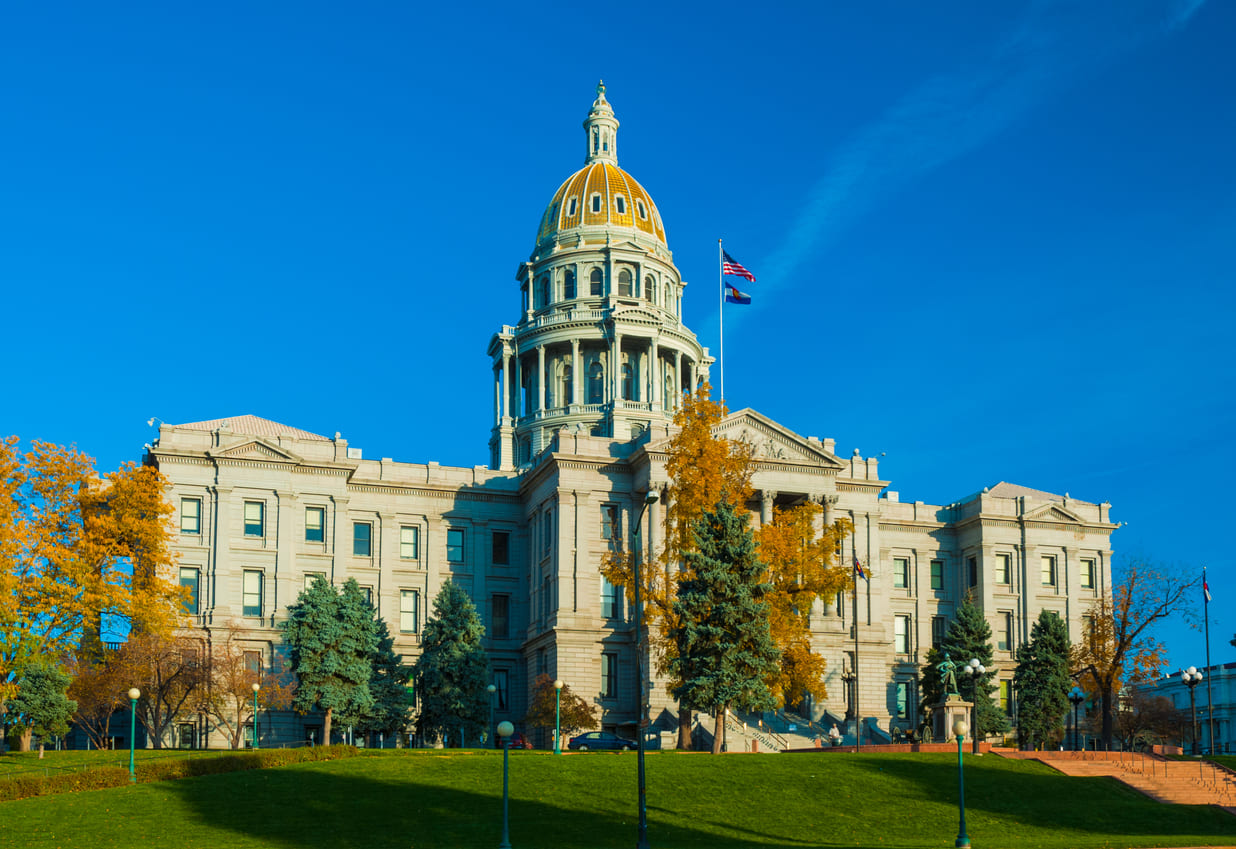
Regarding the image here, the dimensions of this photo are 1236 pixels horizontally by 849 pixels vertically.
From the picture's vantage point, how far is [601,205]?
108 meters

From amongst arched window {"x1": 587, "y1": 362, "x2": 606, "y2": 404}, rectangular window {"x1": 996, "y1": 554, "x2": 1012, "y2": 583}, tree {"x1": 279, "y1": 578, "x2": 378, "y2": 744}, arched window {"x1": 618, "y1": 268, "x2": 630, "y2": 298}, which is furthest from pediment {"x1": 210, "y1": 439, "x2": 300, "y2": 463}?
rectangular window {"x1": 996, "y1": 554, "x2": 1012, "y2": 583}

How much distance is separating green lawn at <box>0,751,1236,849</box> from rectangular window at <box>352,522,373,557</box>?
32187mm

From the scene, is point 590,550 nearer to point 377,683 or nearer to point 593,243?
point 377,683

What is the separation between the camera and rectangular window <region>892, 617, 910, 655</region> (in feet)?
303

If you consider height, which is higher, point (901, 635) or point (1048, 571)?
point (1048, 571)

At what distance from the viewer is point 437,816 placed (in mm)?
43969

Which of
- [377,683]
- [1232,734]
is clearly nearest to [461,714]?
[377,683]

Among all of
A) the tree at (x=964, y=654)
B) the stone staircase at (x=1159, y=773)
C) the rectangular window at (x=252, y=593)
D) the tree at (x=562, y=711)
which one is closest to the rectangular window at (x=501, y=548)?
the tree at (x=562, y=711)

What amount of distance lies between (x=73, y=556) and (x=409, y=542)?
27.8 meters

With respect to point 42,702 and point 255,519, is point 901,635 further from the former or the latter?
point 42,702

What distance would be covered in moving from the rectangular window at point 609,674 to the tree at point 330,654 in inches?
548

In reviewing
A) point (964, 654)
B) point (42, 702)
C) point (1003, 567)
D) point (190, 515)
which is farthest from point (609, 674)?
point (42, 702)

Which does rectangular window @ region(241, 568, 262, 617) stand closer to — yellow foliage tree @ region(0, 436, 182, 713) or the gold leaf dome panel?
yellow foliage tree @ region(0, 436, 182, 713)

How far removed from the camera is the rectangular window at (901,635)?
92500 millimetres
